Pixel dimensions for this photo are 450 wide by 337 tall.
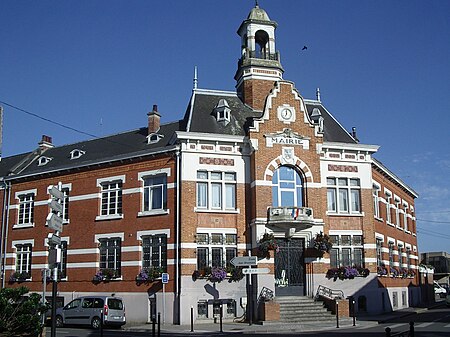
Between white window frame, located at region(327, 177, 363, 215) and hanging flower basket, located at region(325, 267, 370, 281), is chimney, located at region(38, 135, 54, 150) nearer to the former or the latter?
white window frame, located at region(327, 177, 363, 215)

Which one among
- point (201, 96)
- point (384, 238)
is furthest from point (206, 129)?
point (384, 238)

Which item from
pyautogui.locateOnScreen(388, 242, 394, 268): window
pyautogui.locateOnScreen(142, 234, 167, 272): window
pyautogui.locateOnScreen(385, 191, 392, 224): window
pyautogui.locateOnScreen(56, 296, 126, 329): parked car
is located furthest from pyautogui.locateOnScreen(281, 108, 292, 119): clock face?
pyautogui.locateOnScreen(56, 296, 126, 329): parked car

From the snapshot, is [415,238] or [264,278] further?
[415,238]

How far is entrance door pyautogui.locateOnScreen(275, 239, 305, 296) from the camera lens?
2998 centimetres

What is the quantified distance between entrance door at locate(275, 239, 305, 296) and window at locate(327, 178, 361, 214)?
3.30 metres

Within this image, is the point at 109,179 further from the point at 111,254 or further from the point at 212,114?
the point at 212,114

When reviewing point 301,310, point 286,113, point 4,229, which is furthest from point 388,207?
point 4,229

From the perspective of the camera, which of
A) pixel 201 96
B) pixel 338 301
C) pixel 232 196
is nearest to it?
pixel 338 301

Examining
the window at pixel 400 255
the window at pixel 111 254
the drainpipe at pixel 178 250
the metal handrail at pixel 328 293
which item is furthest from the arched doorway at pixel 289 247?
the window at pixel 400 255

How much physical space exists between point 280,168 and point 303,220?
3373 mm

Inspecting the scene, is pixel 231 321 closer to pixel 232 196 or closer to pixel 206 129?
pixel 232 196

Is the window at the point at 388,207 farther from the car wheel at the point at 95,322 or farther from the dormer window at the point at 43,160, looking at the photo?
the dormer window at the point at 43,160

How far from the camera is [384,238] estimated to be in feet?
119

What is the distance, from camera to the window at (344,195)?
106 feet
